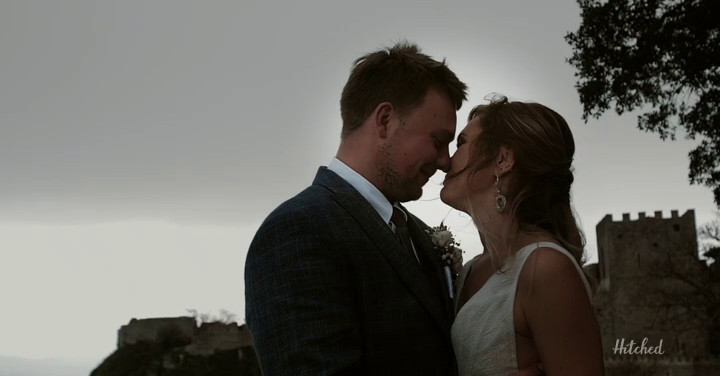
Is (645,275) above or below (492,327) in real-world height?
above

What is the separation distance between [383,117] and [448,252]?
0.96m

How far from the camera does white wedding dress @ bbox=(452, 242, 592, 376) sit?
4.77 m

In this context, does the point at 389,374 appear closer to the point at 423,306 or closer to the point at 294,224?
the point at 423,306

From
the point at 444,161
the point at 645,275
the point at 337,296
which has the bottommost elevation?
the point at 337,296

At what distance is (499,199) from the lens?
5.15m

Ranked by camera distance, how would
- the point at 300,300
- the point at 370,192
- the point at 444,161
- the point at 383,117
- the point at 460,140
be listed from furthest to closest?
the point at 460,140 → the point at 444,161 → the point at 383,117 → the point at 370,192 → the point at 300,300

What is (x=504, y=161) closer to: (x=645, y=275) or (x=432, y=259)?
(x=432, y=259)

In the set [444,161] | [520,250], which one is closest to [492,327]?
[520,250]

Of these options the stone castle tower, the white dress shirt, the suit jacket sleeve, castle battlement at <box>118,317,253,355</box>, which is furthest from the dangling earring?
castle battlement at <box>118,317,253,355</box>

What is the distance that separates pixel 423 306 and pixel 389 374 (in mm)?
421

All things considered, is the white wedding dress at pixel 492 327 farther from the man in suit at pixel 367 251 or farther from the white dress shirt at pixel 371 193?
the white dress shirt at pixel 371 193

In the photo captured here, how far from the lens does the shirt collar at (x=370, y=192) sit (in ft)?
16.3

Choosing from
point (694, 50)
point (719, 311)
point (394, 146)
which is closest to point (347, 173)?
point (394, 146)

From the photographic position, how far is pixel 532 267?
4.68 metres
